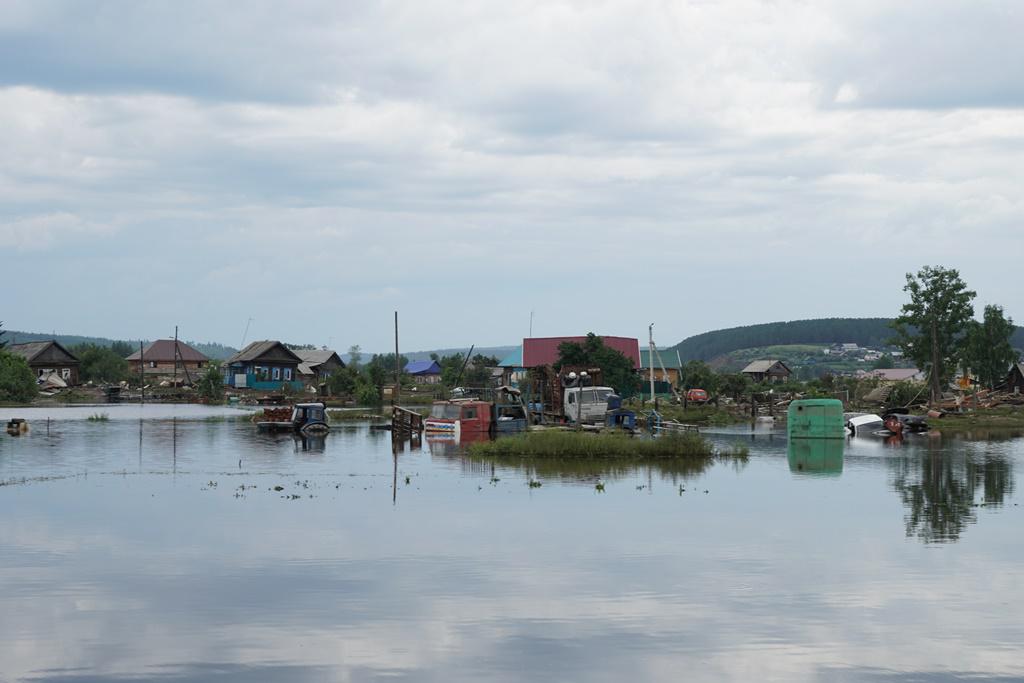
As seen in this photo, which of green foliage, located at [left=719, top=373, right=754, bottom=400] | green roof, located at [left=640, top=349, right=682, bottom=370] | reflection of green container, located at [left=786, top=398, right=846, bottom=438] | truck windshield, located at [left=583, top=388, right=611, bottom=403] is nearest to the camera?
reflection of green container, located at [left=786, top=398, right=846, bottom=438]

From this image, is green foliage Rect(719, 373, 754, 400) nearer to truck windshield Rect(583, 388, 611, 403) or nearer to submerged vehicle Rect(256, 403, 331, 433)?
truck windshield Rect(583, 388, 611, 403)

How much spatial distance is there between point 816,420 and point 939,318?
3869 cm

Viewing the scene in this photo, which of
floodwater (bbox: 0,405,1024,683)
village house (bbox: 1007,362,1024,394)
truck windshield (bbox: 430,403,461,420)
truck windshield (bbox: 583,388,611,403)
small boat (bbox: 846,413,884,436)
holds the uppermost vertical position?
village house (bbox: 1007,362,1024,394)

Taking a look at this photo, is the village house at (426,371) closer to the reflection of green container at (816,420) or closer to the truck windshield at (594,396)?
the truck windshield at (594,396)

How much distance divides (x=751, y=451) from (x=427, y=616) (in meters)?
34.9

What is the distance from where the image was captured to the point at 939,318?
296 feet

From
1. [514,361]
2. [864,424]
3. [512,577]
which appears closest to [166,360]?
[514,361]

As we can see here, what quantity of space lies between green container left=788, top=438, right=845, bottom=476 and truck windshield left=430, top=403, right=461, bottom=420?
17.6 meters

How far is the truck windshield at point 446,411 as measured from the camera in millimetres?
61062

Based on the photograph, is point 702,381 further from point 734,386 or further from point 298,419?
point 298,419

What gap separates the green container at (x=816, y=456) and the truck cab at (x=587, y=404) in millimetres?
11092

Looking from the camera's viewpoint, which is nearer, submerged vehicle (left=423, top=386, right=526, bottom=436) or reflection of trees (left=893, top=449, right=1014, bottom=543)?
reflection of trees (left=893, top=449, right=1014, bottom=543)

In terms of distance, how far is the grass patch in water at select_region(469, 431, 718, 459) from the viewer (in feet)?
142

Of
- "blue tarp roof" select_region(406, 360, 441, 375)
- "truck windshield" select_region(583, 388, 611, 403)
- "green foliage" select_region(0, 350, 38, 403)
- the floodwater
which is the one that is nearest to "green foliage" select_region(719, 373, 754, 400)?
"truck windshield" select_region(583, 388, 611, 403)
